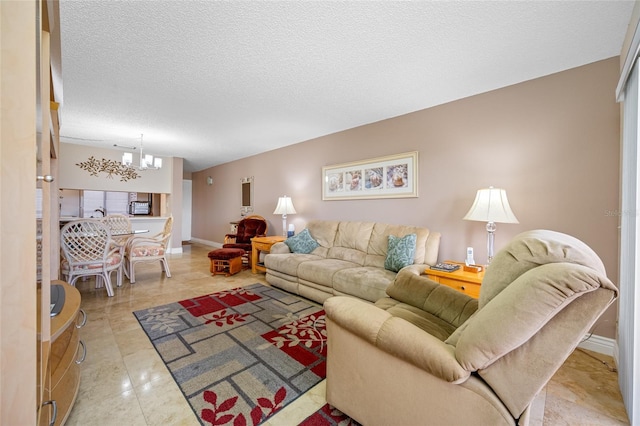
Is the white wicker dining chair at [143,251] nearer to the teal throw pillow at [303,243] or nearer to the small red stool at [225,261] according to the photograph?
the small red stool at [225,261]

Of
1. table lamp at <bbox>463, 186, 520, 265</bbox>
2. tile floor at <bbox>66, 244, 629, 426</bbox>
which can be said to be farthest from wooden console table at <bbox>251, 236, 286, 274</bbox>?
table lamp at <bbox>463, 186, 520, 265</bbox>

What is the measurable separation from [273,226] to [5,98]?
5.05 meters

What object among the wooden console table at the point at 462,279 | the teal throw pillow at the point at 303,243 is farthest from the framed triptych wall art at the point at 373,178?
the wooden console table at the point at 462,279

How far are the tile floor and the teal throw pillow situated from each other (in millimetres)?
2097

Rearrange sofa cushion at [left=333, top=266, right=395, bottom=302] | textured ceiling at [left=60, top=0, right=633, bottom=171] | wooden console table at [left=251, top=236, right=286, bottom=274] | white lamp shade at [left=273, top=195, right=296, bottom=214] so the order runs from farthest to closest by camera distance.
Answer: white lamp shade at [left=273, top=195, right=296, bottom=214] < wooden console table at [left=251, top=236, right=286, bottom=274] < sofa cushion at [left=333, top=266, right=395, bottom=302] < textured ceiling at [left=60, top=0, right=633, bottom=171]

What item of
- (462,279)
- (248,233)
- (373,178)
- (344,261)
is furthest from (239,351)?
(248,233)

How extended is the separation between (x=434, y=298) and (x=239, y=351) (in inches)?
61.3

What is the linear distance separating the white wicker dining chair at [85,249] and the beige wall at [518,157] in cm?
323

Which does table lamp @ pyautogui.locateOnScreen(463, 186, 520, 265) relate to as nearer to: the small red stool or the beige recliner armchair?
the beige recliner armchair

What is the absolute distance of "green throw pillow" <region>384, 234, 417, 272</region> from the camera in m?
2.77

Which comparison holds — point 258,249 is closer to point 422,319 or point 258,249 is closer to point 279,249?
point 279,249

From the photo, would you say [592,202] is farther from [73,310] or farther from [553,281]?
[73,310]

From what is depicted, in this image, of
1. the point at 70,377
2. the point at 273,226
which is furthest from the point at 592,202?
the point at 273,226

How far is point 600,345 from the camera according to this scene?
6.87 feet
